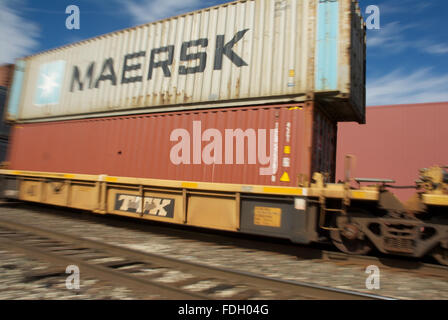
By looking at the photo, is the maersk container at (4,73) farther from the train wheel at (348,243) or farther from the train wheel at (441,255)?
the train wheel at (441,255)

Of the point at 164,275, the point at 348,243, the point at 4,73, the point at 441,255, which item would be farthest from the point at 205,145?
the point at 4,73

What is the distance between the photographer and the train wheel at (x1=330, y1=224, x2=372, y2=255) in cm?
511

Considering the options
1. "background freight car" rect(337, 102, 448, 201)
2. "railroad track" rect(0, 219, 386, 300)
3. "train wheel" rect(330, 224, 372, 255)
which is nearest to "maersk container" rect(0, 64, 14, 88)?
"railroad track" rect(0, 219, 386, 300)

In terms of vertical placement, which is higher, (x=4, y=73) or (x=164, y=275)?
(x=4, y=73)

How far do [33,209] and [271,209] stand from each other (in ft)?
33.3

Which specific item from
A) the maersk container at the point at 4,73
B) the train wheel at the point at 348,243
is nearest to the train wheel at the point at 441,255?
the train wheel at the point at 348,243

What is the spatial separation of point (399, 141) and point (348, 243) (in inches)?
447

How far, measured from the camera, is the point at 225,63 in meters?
6.48

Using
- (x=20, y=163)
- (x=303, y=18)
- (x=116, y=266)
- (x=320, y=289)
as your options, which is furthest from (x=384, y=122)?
(x=20, y=163)

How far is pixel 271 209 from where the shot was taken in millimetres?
5426

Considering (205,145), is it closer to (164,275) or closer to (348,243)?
(164,275)

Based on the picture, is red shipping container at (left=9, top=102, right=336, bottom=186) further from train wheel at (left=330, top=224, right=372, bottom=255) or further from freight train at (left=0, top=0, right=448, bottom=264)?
train wheel at (left=330, top=224, right=372, bottom=255)

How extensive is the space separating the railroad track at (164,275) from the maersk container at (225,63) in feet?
11.9
